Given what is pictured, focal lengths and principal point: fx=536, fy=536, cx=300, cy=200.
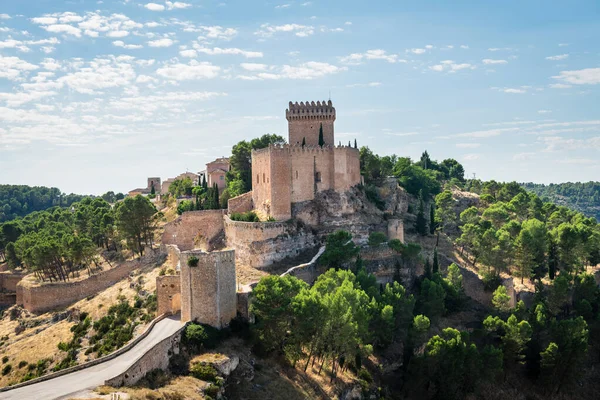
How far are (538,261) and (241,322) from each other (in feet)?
122

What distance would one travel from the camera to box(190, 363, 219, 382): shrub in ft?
97.2

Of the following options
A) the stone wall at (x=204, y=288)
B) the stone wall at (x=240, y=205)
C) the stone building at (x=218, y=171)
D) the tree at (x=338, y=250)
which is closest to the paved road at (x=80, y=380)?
the stone wall at (x=204, y=288)

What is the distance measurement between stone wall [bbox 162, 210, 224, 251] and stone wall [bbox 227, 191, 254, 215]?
3.40ft

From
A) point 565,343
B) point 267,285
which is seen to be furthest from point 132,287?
point 565,343

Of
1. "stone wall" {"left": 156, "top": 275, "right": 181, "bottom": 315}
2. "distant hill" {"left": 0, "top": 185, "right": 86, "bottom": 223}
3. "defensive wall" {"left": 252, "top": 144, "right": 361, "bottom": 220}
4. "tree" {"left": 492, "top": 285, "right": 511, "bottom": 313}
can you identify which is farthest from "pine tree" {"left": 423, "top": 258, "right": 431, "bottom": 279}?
"distant hill" {"left": 0, "top": 185, "right": 86, "bottom": 223}

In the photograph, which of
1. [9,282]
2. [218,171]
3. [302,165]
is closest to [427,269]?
[302,165]

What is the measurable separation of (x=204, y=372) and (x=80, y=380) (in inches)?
258

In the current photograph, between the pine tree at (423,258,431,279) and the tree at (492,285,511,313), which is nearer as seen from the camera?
the tree at (492,285,511,313)

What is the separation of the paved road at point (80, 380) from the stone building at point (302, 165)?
70.7 feet

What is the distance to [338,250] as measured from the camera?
153ft

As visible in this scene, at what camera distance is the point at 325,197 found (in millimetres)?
53281

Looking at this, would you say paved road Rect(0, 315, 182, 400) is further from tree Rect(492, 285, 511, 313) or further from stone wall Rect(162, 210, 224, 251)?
tree Rect(492, 285, 511, 313)

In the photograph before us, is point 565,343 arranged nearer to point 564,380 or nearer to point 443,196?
point 564,380

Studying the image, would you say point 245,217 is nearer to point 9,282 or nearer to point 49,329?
point 49,329
